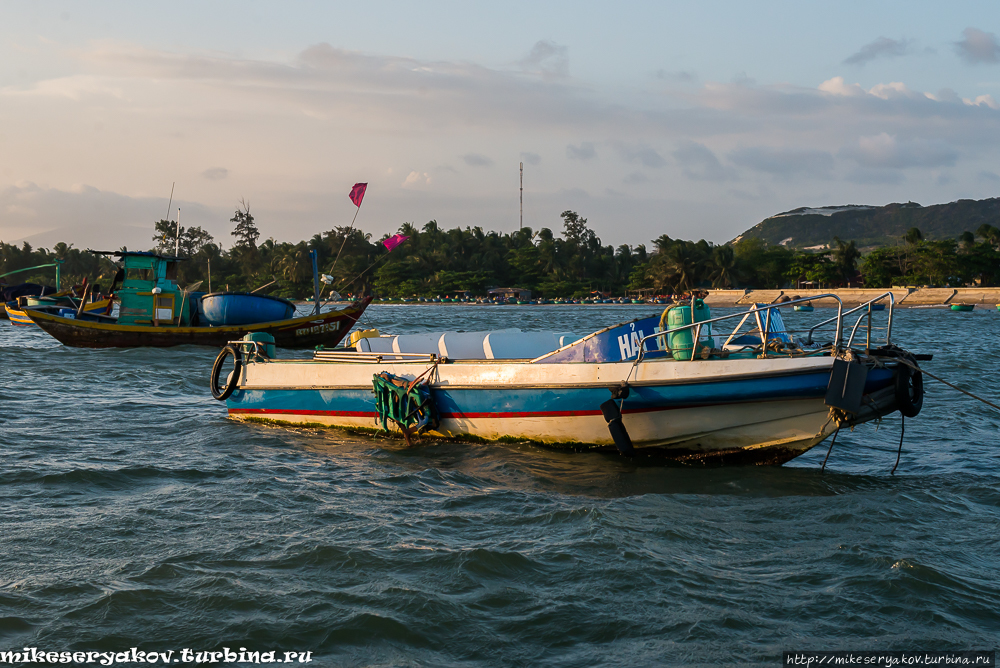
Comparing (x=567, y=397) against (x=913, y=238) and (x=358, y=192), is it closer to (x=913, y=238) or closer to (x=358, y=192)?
(x=358, y=192)

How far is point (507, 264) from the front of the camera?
144375 millimetres

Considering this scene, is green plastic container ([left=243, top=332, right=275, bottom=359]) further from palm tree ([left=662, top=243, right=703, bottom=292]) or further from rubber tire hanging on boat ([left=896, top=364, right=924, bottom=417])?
palm tree ([left=662, top=243, right=703, bottom=292])

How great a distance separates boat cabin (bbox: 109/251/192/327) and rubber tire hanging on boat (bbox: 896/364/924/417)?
2522 cm

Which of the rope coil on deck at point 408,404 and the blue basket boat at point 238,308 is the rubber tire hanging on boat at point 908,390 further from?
the blue basket boat at point 238,308

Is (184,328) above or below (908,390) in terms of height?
above

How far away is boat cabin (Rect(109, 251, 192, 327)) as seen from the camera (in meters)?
27.5

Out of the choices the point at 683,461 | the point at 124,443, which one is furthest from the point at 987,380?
the point at 124,443

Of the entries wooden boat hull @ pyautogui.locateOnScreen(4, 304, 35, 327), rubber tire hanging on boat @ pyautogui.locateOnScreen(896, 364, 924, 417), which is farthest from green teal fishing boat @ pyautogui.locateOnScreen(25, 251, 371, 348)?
wooden boat hull @ pyautogui.locateOnScreen(4, 304, 35, 327)

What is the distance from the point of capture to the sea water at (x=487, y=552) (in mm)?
5121

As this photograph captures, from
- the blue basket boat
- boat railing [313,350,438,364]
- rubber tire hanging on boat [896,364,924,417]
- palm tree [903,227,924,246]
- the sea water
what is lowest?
the sea water

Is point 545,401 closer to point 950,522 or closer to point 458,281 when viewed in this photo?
point 950,522

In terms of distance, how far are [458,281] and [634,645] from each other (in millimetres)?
133660

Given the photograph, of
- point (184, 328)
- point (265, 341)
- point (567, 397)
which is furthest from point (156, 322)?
point (567, 397)

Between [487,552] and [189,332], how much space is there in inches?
Result: 927
